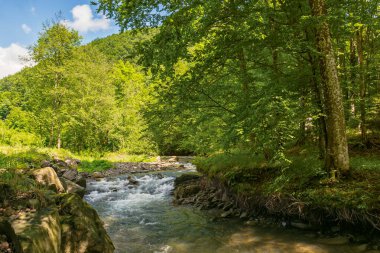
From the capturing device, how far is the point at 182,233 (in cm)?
955

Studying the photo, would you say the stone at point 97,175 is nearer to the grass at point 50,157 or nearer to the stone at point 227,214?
the grass at point 50,157

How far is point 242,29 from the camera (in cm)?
848

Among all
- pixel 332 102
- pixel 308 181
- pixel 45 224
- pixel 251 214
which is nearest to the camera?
pixel 45 224

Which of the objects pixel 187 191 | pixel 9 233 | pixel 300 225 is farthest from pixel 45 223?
pixel 187 191

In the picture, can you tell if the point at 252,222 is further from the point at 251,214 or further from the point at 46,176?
the point at 46,176

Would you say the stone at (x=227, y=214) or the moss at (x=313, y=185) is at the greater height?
the moss at (x=313, y=185)

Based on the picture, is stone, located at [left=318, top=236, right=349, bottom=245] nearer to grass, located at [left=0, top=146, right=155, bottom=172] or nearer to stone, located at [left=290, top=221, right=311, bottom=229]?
stone, located at [left=290, top=221, right=311, bottom=229]

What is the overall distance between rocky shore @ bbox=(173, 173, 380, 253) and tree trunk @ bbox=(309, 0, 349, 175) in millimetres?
1542

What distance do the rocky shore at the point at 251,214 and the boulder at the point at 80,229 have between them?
15.3 ft

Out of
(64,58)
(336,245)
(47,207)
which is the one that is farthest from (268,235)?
(64,58)

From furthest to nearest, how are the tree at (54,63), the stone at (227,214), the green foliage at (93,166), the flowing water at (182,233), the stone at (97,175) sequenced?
1. the tree at (54,63)
2. the green foliage at (93,166)
3. the stone at (97,175)
4. the stone at (227,214)
5. the flowing water at (182,233)

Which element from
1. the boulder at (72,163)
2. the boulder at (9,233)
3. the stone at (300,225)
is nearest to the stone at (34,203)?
the boulder at (9,233)

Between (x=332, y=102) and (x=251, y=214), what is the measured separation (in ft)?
14.6

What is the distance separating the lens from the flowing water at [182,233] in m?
7.71
